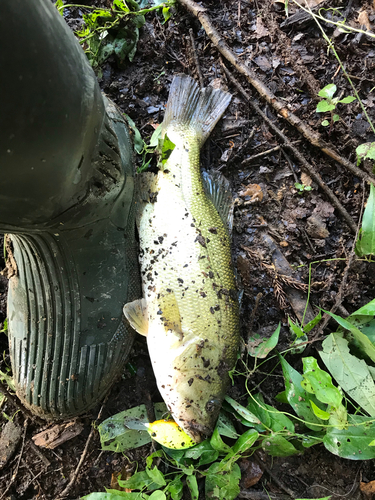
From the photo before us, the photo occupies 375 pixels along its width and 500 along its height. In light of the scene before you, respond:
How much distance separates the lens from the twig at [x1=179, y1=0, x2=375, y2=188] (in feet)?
8.21

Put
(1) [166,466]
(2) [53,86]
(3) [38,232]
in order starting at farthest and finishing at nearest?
(1) [166,466]
(3) [38,232]
(2) [53,86]

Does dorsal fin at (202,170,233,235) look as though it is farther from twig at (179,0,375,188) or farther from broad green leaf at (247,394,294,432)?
broad green leaf at (247,394,294,432)

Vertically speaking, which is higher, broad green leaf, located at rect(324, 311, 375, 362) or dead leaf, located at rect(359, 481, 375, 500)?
broad green leaf, located at rect(324, 311, 375, 362)

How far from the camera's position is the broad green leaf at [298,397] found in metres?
2.06

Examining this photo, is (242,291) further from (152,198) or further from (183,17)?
(183,17)

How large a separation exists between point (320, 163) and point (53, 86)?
1.98 metres

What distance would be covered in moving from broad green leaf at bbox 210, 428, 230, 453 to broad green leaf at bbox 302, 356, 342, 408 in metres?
0.57

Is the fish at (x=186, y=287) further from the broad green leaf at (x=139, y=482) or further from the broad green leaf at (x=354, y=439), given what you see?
the broad green leaf at (x=354, y=439)

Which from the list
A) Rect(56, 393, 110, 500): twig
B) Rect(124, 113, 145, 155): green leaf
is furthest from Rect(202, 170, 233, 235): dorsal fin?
Rect(56, 393, 110, 500): twig

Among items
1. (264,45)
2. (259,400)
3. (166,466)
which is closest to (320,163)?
(264,45)

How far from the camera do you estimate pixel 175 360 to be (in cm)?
208

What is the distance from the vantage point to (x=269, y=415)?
2.10 meters

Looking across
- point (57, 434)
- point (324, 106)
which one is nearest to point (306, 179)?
point (324, 106)

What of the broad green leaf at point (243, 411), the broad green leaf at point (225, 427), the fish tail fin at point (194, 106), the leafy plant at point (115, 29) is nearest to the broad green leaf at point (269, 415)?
the broad green leaf at point (243, 411)
